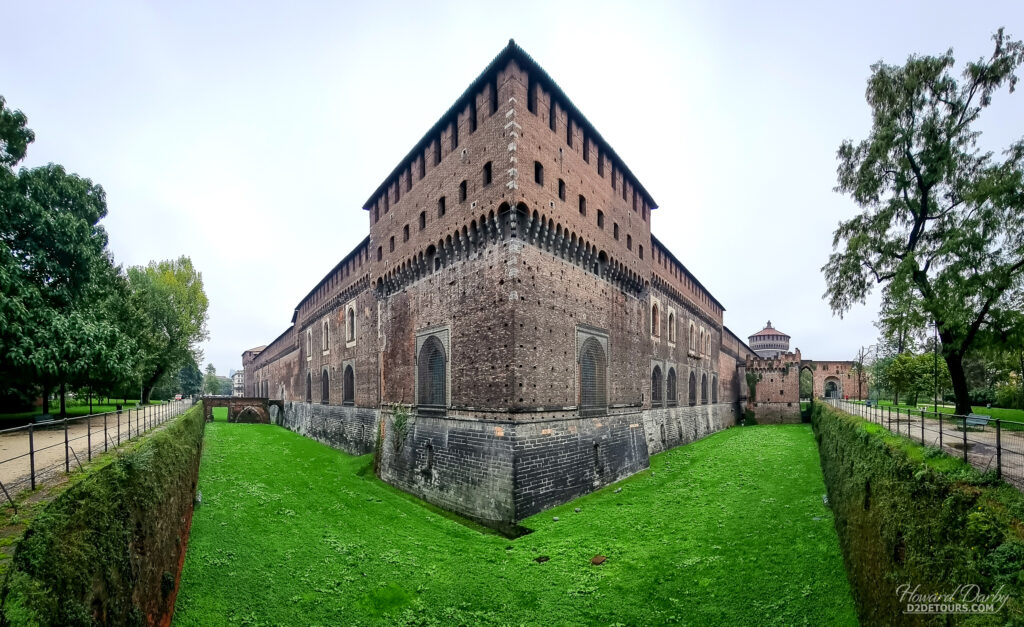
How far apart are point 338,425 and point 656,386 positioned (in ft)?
61.7

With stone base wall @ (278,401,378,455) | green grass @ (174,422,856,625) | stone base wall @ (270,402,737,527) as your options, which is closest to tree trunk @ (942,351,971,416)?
green grass @ (174,422,856,625)

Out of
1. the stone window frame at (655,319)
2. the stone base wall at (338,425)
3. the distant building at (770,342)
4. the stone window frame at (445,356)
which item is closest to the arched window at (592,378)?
the stone window frame at (445,356)

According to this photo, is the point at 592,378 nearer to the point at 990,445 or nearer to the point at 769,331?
the point at 990,445

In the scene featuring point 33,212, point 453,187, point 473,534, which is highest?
point 453,187

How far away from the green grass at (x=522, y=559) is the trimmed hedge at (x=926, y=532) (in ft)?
4.12

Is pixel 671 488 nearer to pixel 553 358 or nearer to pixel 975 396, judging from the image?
pixel 553 358

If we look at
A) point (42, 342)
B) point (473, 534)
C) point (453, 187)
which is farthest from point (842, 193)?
point (42, 342)

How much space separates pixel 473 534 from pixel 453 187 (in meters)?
11.6

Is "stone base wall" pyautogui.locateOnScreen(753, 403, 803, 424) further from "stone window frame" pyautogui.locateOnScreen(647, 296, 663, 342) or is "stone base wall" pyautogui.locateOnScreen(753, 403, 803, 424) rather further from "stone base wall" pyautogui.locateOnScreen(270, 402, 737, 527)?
"stone base wall" pyautogui.locateOnScreen(270, 402, 737, 527)

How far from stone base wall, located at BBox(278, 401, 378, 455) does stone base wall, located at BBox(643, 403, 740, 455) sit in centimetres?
1409

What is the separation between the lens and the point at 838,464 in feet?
40.1

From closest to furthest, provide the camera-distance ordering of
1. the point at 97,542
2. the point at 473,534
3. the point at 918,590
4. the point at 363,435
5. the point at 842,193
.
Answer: the point at 97,542, the point at 918,590, the point at 473,534, the point at 842,193, the point at 363,435

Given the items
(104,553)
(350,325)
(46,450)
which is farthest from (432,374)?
(104,553)

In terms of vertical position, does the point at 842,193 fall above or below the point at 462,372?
above
